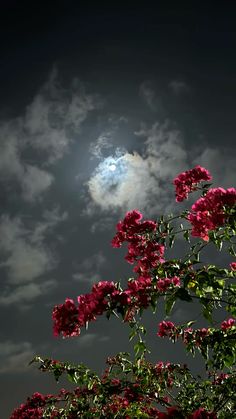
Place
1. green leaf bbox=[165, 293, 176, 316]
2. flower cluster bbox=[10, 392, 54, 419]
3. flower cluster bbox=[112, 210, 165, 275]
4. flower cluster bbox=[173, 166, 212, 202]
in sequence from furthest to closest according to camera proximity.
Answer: flower cluster bbox=[10, 392, 54, 419] < flower cluster bbox=[173, 166, 212, 202] < flower cluster bbox=[112, 210, 165, 275] < green leaf bbox=[165, 293, 176, 316]

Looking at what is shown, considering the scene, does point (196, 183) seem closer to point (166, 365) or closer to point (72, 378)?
point (72, 378)

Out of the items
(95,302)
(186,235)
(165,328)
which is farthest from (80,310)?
(165,328)

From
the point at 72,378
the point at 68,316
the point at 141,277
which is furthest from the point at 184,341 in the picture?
the point at 68,316

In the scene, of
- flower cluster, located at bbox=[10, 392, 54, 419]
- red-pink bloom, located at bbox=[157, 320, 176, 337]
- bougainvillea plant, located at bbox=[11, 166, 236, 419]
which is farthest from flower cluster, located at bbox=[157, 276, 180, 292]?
flower cluster, located at bbox=[10, 392, 54, 419]

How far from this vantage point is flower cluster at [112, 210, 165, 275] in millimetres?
5172

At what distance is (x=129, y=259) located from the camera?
17.9ft

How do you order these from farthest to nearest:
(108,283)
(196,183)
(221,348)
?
(196,183)
(221,348)
(108,283)

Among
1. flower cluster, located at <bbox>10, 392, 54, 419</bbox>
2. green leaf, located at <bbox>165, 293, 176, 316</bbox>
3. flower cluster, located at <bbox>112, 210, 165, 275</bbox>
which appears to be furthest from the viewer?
flower cluster, located at <bbox>10, 392, 54, 419</bbox>

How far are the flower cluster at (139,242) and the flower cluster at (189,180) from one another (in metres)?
0.97

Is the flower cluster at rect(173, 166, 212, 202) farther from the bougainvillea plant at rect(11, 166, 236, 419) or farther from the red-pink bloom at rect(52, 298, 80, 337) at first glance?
the red-pink bloom at rect(52, 298, 80, 337)

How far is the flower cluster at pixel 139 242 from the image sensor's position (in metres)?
5.17

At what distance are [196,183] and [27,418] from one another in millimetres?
5379

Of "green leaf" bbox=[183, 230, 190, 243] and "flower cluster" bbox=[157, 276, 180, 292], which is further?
"green leaf" bbox=[183, 230, 190, 243]

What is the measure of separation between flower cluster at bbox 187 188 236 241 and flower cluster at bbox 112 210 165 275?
33.6 inches
